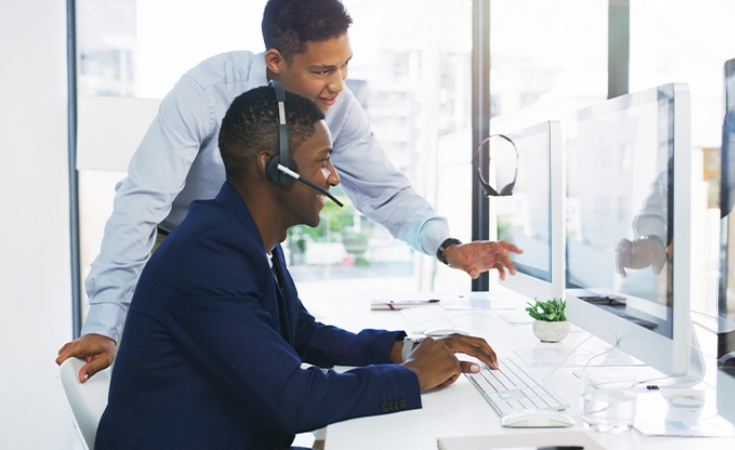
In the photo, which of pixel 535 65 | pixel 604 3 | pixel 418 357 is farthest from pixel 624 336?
pixel 535 65

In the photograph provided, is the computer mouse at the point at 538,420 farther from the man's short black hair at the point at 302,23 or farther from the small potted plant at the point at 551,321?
the man's short black hair at the point at 302,23

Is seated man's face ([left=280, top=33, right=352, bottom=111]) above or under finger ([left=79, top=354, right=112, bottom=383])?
above

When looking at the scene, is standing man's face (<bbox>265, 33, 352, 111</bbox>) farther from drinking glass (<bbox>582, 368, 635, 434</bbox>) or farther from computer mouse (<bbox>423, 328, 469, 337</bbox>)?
drinking glass (<bbox>582, 368, 635, 434</bbox>)

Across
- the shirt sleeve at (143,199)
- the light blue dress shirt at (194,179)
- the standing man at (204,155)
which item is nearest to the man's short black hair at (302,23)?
the standing man at (204,155)

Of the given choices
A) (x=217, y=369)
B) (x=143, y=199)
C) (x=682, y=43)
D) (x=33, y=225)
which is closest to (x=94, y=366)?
(x=217, y=369)

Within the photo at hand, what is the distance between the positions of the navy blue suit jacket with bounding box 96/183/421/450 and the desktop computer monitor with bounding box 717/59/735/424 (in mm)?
445

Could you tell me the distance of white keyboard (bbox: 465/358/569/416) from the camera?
1012mm

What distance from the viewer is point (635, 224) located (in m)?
1.13

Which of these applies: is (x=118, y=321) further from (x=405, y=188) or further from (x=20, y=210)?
(x=20, y=210)

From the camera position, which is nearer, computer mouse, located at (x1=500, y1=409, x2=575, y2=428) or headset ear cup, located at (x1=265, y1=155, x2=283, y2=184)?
computer mouse, located at (x1=500, y1=409, x2=575, y2=428)

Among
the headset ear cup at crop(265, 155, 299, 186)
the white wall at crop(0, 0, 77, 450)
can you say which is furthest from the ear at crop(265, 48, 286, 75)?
the white wall at crop(0, 0, 77, 450)

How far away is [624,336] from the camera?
1.18m

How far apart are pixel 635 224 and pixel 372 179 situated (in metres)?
1.01

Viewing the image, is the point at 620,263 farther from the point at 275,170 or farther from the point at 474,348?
the point at 275,170
